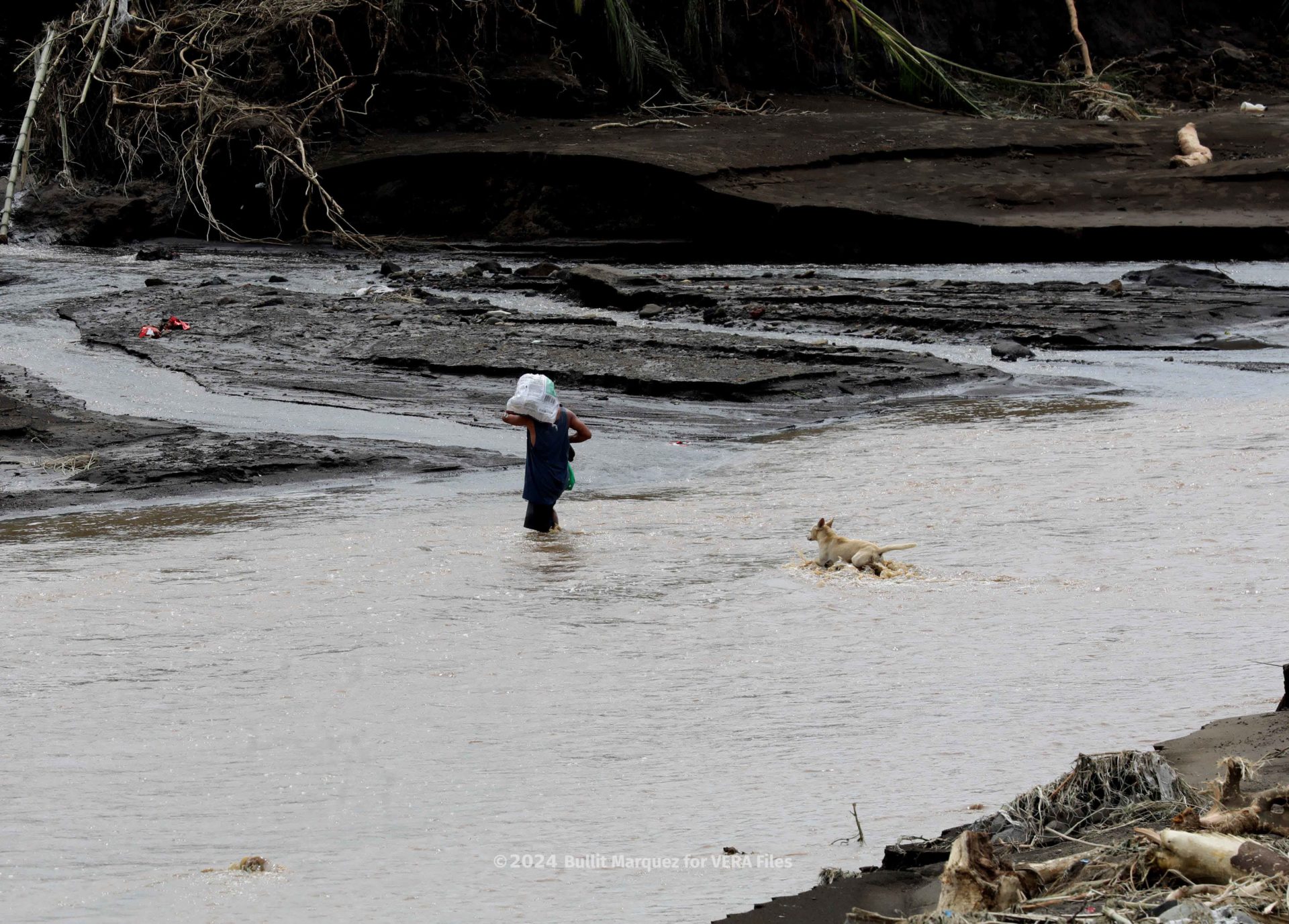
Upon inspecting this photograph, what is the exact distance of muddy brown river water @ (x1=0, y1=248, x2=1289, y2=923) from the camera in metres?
3.36

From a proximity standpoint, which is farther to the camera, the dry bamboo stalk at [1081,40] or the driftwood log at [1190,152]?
the dry bamboo stalk at [1081,40]

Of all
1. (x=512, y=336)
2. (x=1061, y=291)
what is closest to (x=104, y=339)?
(x=512, y=336)

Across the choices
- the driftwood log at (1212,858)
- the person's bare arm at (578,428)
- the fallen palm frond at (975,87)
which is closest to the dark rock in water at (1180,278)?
the fallen palm frond at (975,87)

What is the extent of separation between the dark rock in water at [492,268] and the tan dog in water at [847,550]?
11.0m

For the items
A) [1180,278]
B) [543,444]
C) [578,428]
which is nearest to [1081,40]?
[1180,278]

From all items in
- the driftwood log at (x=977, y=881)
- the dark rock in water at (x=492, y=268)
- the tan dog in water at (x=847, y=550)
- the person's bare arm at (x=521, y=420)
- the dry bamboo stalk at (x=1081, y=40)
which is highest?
the dry bamboo stalk at (x=1081, y=40)

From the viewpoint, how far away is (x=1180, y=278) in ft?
48.0

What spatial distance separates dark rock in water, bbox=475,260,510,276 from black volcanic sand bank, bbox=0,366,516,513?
24.5 feet

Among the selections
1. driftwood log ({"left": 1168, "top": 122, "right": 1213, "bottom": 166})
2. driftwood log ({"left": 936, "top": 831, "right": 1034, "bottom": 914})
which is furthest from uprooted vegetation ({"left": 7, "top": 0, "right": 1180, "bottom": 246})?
driftwood log ({"left": 936, "top": 831, "right": 1034, "bottom": 914})

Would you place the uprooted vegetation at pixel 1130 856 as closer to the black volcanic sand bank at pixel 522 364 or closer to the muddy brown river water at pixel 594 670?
the muddy brown river water at pixel 594 670

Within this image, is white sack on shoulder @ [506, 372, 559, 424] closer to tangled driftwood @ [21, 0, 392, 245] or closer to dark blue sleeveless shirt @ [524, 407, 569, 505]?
dark blue sleeveless shirt @ [524, 407, 569, 505]

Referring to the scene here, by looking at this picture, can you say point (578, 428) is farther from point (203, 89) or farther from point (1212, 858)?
point (203, 89)

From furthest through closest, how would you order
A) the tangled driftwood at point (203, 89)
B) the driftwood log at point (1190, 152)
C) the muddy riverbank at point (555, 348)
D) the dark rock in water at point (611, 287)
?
the tangled driftwood at point (203, 89)
the driftwood log at point (1190, 152)
the dark rock in water at point (611, 287)
the muddy riverbank at point (555, 348)

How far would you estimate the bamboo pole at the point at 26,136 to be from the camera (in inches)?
749
